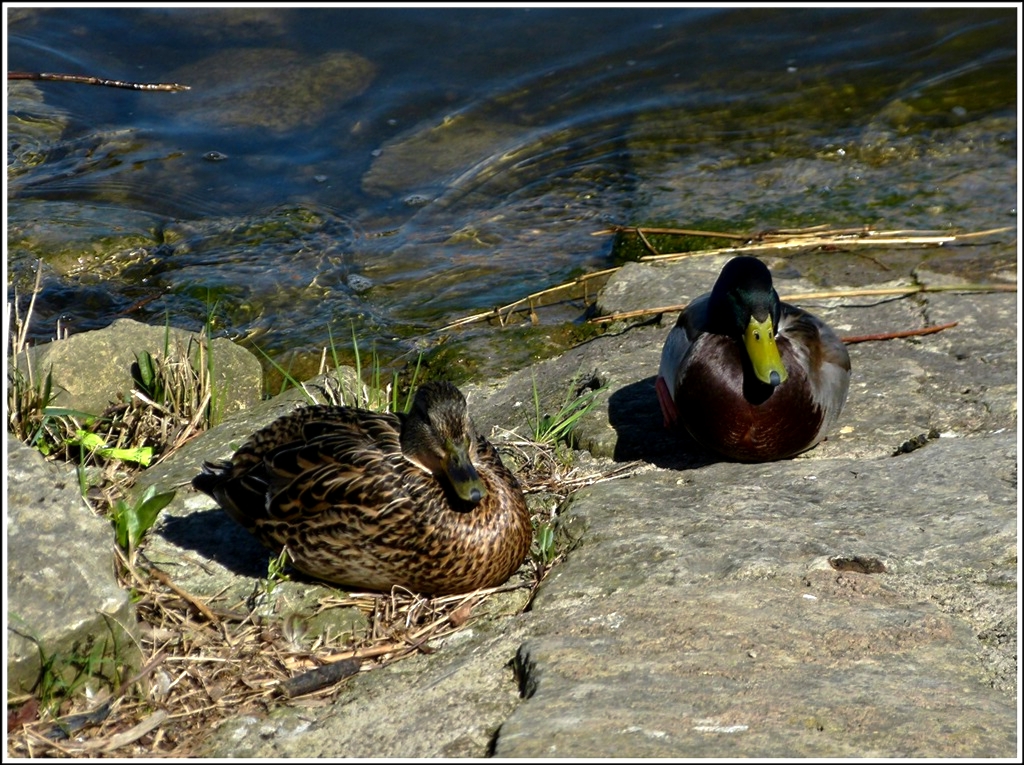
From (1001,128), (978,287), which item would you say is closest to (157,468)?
(978,287)

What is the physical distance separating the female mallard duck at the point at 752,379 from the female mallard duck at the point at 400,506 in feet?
3.19

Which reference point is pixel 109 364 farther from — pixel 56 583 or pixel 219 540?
pixel 56 583

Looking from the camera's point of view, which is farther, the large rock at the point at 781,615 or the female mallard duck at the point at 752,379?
the female mallard duck at the point at 752,379

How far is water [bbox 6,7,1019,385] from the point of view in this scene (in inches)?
281

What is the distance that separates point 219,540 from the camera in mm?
4215

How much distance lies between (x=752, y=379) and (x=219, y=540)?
2.02 m

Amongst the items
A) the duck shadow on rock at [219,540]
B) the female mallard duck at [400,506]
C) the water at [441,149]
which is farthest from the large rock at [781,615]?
the water at [441,149]

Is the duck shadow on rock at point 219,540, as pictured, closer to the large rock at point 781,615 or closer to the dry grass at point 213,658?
the dry grass at point 213,658

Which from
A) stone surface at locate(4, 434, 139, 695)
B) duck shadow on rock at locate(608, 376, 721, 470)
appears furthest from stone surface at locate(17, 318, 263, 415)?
duck shadow on rock at locate(608, 376, 721, 470)

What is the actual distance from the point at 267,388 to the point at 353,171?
3.53m

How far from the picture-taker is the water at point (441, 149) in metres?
7.14

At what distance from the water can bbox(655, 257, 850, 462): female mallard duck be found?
58.8 inches

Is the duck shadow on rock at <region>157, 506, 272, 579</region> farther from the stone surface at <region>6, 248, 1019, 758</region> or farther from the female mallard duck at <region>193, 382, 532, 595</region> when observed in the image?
the female mallard duck at <region>193, 382, 532, 595</region>

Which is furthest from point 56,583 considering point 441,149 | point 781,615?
point 441,149
